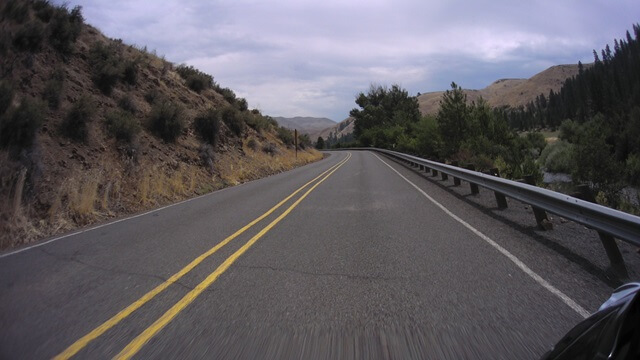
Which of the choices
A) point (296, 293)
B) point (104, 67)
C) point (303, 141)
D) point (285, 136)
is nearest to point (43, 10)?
point (104, 67)

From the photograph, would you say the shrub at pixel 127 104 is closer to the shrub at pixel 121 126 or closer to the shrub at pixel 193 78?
the shrub at pixel 121 126

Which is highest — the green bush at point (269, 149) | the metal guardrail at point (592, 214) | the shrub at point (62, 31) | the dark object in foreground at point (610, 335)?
the shrub at point (62, 31)

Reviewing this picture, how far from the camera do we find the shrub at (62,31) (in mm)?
19531

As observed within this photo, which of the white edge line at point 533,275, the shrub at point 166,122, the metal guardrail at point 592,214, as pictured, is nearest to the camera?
the white edge line at point 533,275

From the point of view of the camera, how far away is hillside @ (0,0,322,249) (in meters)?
11.4

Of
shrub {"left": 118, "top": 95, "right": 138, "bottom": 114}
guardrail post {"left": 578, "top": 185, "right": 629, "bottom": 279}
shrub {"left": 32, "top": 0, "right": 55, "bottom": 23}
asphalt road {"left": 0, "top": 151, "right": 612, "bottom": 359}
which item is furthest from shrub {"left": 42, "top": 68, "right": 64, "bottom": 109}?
guardrail post {"left": 578, "top": 185, "right": 629, "bottom": 279}

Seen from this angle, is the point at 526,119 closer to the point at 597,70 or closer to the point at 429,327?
the point at 597,70

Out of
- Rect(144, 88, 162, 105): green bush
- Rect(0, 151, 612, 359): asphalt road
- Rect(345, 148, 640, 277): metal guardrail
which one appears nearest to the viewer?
Rect(0, 151, 612, 359): asphalt road

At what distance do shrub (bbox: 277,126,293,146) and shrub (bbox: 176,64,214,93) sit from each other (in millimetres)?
12923

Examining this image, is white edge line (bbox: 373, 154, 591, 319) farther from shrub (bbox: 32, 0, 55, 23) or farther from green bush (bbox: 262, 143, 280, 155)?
green bush (bbox: 262, 143, 280, 155)

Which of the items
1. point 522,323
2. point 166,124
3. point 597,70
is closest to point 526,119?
point 597,70

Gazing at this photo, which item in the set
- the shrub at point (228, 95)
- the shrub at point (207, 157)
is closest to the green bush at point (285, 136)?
the shrub at point (228, 95)

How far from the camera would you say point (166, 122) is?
21094 millimetres

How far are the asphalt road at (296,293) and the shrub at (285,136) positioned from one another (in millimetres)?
37593
